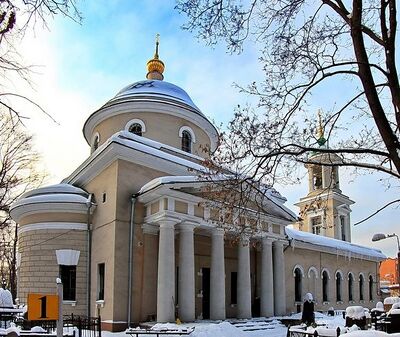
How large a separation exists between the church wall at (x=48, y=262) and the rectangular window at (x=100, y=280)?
824mm

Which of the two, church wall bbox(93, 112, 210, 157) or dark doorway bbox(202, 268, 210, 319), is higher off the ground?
church wall bbox(93, 112, 210, 157)

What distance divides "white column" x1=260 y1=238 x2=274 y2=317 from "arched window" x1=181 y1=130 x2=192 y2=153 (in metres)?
6.77

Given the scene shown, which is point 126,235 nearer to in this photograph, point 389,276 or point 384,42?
point 384,42

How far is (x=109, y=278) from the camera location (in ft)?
64.6

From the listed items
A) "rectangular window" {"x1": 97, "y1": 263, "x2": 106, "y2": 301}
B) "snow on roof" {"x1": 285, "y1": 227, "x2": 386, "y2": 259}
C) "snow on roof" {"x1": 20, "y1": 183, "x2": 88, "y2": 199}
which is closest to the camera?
"rectangular window" {"x1": 97, "y1": 263, "x2": 106, "y2": 301}

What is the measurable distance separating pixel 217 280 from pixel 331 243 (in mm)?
16622

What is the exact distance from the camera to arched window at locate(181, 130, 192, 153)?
2692 cm

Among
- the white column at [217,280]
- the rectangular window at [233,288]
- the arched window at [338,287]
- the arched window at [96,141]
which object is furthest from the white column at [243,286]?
the arched window at [338,287]

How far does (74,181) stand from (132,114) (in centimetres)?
474

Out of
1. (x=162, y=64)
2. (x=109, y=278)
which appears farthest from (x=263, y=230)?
(x=162, y=64)

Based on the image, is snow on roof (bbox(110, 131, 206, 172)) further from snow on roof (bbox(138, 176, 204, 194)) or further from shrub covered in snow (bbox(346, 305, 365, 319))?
shrub covered in snow (bbox(346, 305, 365, 319))

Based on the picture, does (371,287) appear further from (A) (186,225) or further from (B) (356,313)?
(B) (356,313)

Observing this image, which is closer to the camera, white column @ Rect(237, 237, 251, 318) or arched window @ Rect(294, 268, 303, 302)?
white column @ Rect(237, 237, 251, 318)

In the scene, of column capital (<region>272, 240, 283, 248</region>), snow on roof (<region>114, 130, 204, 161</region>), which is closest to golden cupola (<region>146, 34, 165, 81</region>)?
snow on roof (<region>114, 130, 204, 161</region>)
